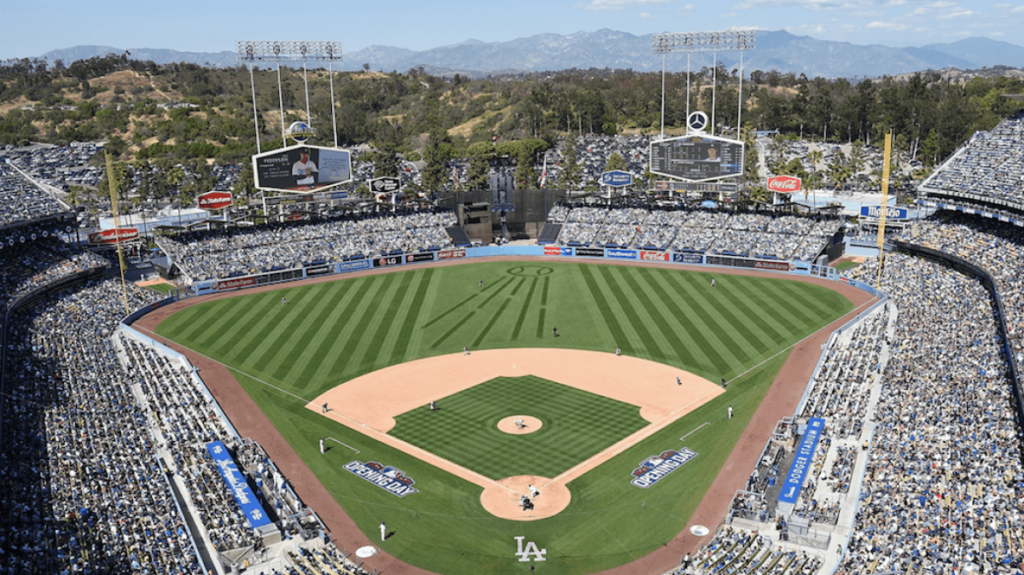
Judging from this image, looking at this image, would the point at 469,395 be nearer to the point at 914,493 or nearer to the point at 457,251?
the point at 914,493

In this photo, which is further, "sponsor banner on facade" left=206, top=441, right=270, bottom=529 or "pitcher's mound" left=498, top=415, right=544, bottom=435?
"pitcher's mound" left=498, top=415, right=544, bottom=435

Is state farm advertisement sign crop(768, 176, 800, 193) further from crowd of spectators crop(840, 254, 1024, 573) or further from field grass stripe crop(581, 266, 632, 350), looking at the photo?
crowd of spectators crop(840, 254, 1024, 573)

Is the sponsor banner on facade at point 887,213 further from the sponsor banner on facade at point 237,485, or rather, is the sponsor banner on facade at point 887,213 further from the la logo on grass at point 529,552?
the sponsor banner on facade at point 237,485

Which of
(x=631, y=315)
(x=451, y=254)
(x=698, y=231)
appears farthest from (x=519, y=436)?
(x=698, y=231)

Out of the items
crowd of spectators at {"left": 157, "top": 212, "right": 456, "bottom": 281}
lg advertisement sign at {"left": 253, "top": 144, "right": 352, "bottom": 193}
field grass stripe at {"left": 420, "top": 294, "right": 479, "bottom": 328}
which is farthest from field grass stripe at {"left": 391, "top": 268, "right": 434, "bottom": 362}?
lg advertisement sign at {"left": 253, "top": 144, "right": 352, "bottom": 193}

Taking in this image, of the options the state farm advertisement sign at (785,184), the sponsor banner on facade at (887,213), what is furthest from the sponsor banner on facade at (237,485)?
the sponsor banner on facade at (887,213)
